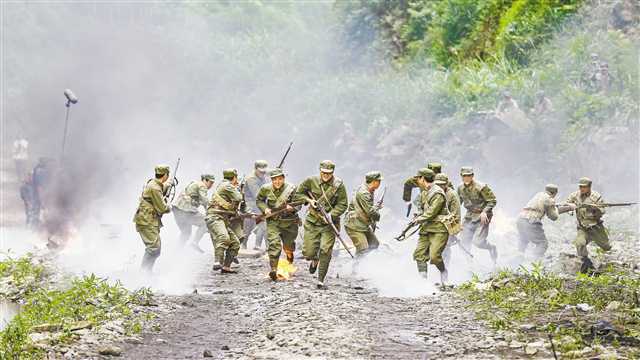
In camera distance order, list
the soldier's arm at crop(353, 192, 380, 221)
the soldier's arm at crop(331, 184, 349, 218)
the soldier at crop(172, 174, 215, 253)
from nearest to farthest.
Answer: the soldier's arm at crop(331, 184, 349, 218), the soldier's arm at crop(353, 192, 380, 221), the soldier at crop(172, 174, 215, 253)

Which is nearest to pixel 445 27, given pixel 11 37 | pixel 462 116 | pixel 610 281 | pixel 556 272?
pixel 462 116

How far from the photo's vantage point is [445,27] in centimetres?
2850

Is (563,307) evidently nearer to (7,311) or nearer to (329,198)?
(329,198)

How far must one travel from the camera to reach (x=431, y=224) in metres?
13.1

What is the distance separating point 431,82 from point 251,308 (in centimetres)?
1547

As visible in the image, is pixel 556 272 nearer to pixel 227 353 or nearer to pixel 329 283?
pixel 329 283

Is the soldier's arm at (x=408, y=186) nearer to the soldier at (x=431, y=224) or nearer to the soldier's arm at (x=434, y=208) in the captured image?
the soldier at (x=431, y=224)

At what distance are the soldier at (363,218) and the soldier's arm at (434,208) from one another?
125 centimetres

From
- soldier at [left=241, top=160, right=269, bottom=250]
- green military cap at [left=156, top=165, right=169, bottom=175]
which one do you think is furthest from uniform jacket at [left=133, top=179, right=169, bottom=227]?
soldier at [left=241, top=160, right=269, bottom=250]

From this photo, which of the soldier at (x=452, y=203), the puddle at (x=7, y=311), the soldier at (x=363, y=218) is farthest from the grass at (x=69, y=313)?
the soldier at (x=452, y=203)

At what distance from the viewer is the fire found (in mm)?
14344

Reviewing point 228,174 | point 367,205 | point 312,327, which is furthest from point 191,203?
point 312,327

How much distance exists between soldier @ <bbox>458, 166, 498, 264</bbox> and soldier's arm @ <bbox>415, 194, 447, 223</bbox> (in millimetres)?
2100

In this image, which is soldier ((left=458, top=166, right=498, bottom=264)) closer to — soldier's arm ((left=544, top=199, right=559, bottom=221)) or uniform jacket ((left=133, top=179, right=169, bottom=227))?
soldier's arm ((left=544, top=199, right=559, bottom=221))
